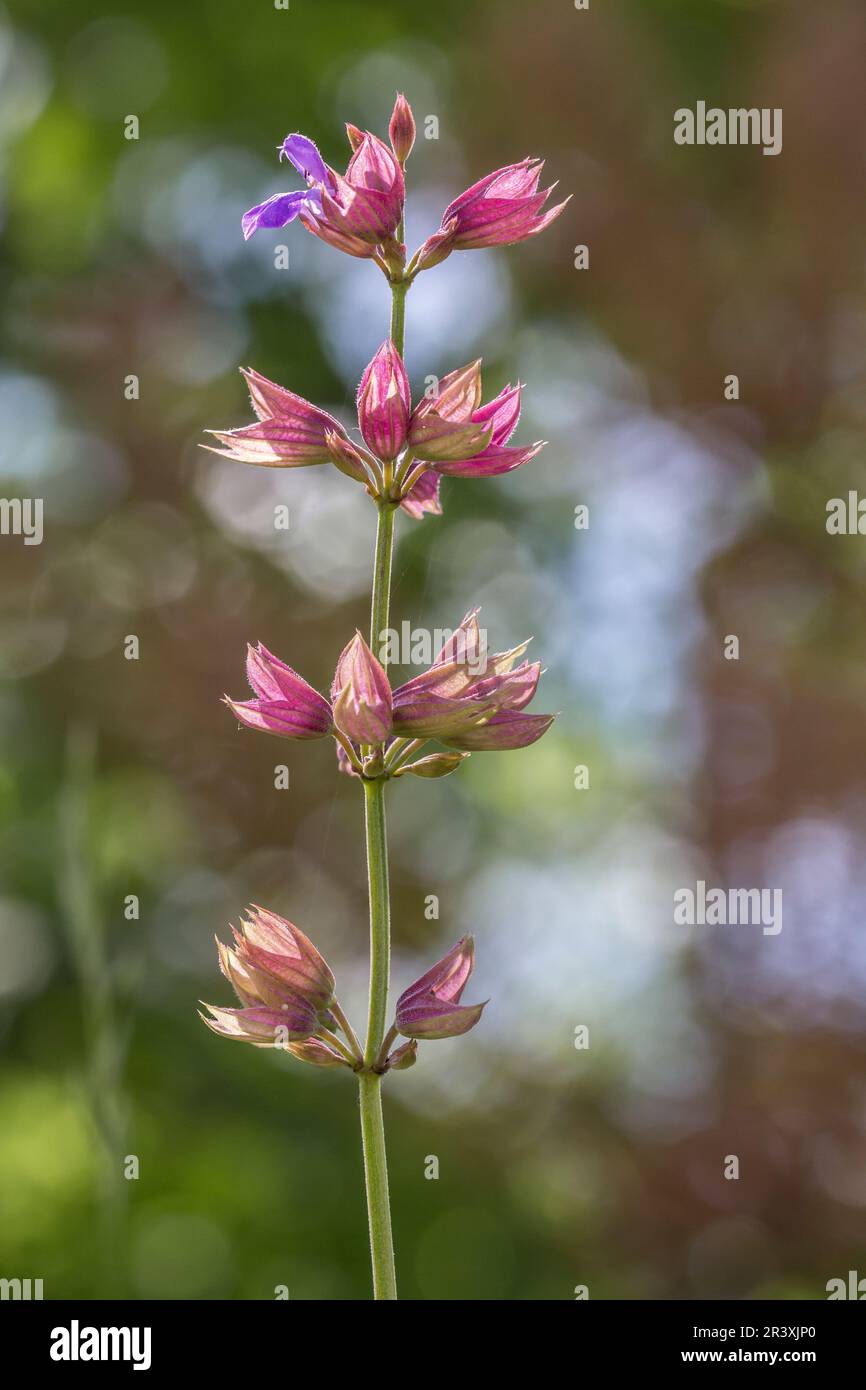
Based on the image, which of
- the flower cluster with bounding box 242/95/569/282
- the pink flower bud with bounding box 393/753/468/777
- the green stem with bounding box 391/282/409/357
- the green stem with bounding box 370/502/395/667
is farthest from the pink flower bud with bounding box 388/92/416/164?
the pink flower bud with bounding box 393/753/468/777

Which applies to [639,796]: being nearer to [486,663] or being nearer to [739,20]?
[486,663]

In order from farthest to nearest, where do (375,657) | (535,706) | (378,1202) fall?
(535,706), (375,657), (378,1202)

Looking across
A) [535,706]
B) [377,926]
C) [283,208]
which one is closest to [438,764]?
[377,926]

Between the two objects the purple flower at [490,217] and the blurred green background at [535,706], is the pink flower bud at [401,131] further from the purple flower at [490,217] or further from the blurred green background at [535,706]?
the blurred green background at [535,706]

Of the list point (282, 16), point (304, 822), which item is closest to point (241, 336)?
point (282, 16)

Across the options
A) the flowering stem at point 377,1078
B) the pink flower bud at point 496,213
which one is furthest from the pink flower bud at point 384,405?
the flowering stem at point 377,1078

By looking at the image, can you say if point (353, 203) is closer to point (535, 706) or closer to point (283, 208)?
point (283, 208)
